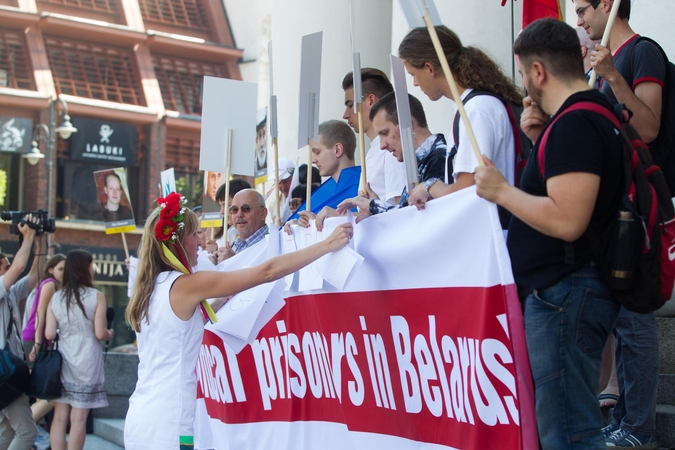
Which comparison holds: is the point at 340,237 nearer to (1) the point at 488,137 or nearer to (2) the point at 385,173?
(2) the point at 385,173

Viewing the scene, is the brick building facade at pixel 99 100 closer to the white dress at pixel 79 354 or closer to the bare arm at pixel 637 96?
the white dress at pixel 79 354

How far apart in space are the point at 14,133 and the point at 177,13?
912cm

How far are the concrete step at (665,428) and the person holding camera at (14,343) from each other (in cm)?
467

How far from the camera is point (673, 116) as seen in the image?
3.54m

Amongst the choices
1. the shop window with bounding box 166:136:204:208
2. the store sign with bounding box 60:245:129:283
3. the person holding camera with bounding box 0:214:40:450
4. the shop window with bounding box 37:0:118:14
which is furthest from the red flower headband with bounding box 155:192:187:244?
the shop window with bounding box 37:0:118:14

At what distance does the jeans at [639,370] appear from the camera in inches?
136

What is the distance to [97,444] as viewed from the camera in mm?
8336

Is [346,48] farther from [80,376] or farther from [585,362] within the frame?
[585,362]

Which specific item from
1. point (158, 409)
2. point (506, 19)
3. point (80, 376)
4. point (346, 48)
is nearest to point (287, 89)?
point (346, 48)

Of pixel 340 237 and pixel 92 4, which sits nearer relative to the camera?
pixel 340 237

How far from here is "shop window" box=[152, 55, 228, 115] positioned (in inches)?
1229

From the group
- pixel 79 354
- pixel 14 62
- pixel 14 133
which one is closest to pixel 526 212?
pixel 79 354

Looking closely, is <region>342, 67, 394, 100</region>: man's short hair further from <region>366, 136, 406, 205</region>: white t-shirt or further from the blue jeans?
the blue jeans

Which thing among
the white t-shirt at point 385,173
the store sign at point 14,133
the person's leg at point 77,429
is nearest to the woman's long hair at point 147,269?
the white t-shirt at point 385,173
